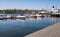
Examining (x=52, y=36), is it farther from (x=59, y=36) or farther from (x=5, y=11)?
(x=5, y=11)

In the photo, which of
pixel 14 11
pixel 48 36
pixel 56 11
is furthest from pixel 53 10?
pixel 48 36

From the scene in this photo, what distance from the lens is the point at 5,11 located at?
16400cm

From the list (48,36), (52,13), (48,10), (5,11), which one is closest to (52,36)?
(48,36)

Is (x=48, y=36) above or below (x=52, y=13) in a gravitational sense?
above

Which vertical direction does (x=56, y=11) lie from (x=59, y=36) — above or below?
below

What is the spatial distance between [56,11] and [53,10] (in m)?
3.40

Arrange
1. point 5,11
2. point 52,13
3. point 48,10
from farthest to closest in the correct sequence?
1. point 5,11
2. point 48,10
3. point 52,13

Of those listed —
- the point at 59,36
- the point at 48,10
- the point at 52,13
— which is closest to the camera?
the point at 59,36

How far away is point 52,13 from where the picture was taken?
118125 millimetres

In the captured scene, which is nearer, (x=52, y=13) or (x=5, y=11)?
(x=52, y=13)

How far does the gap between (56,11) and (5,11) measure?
64.2 meters

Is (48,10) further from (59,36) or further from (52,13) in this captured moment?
(59,36)

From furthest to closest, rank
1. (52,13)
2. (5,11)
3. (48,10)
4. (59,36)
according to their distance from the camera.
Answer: (5,11) → (48,10) → (52,13) → (59,36)

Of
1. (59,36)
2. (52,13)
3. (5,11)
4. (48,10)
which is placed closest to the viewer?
(59,36)
